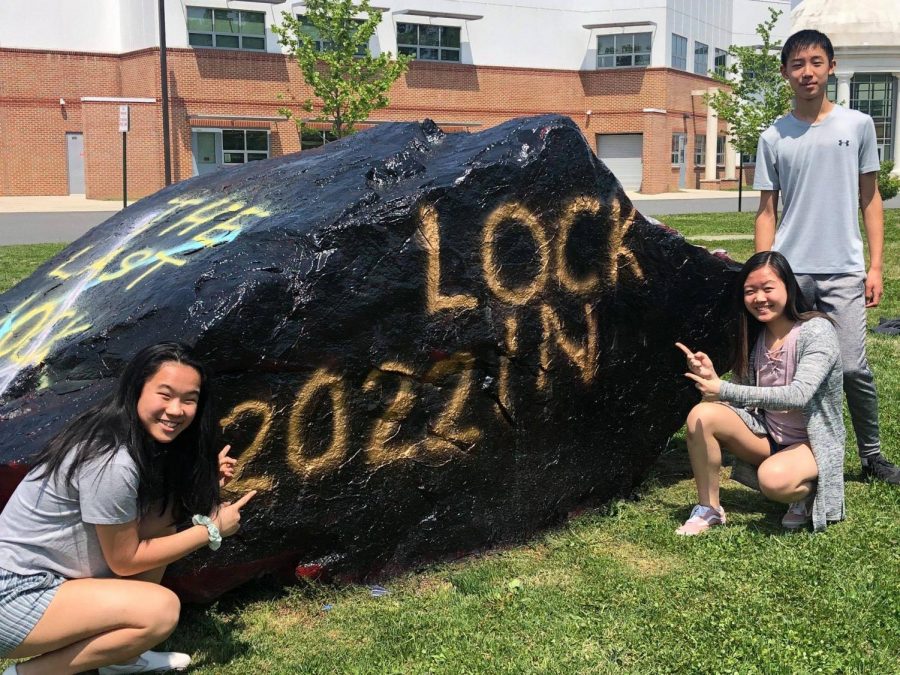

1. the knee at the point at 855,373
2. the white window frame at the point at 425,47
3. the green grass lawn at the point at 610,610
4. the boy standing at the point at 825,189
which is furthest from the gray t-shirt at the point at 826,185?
the white window frame at the point at 425,47

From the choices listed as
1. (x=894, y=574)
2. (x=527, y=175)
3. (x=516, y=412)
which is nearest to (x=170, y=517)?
(x=516, y=412)

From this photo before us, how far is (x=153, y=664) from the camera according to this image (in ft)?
10.2

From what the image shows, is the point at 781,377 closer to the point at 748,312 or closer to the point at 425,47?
the point at 748,312

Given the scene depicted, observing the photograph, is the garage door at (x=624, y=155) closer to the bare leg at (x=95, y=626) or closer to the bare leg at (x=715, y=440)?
the bare leg at (x=715, y=440)

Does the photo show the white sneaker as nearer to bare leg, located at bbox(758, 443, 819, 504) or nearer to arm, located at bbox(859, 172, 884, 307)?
bare leg, located at bbox(758, 443, 819, 504)

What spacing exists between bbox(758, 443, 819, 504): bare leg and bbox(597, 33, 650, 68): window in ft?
116

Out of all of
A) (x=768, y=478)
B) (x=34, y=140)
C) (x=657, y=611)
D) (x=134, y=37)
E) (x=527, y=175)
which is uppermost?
(x=134, y=37)

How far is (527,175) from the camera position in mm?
3965

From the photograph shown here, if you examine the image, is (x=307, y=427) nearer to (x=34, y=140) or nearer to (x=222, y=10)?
(x=222, y=10)

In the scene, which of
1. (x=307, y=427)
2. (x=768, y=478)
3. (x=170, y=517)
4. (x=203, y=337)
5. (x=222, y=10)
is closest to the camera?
(x=170, y=517)

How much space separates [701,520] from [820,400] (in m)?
0.69

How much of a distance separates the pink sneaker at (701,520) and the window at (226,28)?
28.9 metres

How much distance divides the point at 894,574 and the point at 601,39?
1419 inches

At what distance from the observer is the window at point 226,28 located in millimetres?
29953
